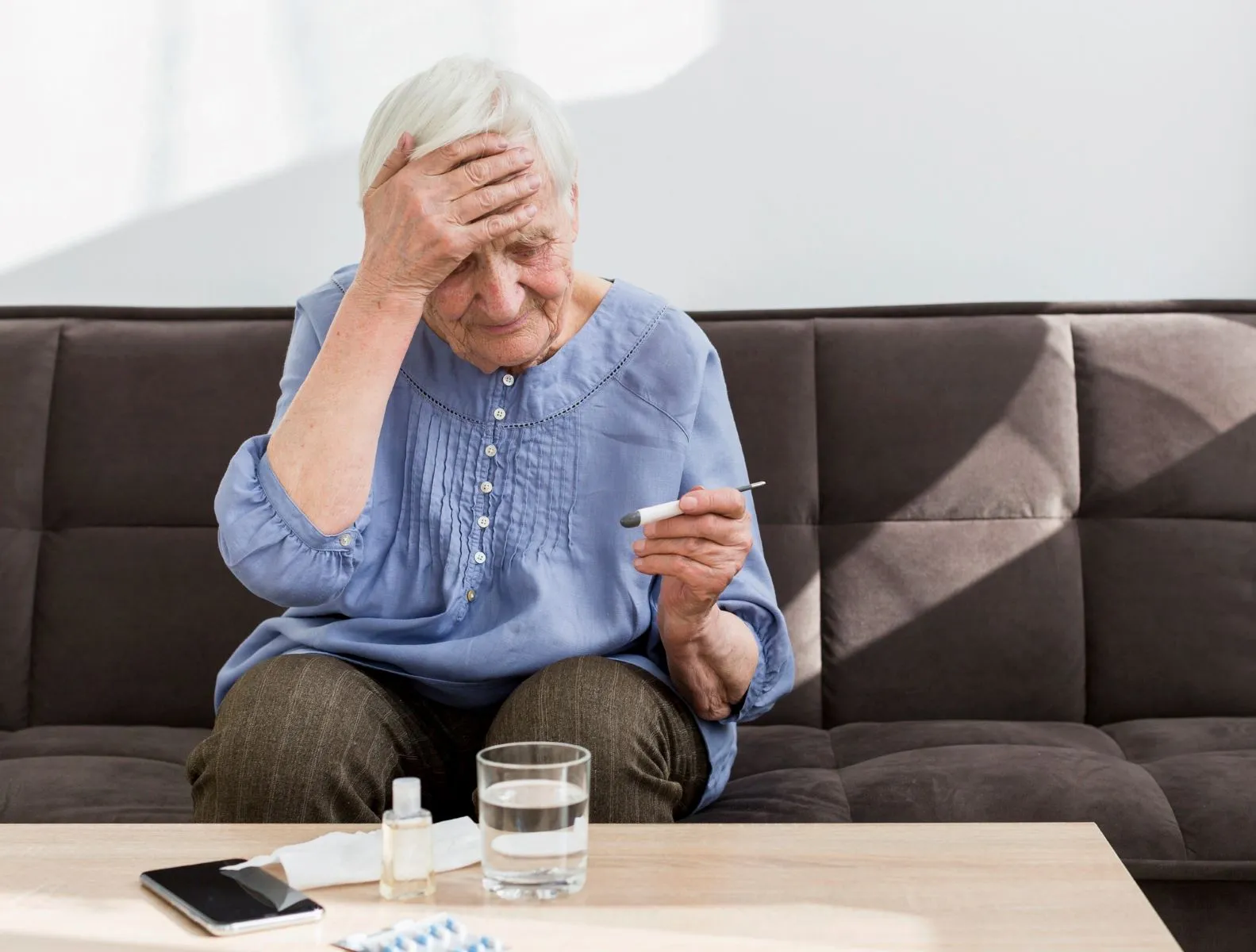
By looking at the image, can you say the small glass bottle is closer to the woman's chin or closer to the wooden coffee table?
the wooden coffee table

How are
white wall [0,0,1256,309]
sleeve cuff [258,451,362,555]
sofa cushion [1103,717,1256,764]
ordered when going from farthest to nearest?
white wall [0,0,1256,309], sofa cushion [1103,717,1256,764], sleeve cuff [258,451,362,555]

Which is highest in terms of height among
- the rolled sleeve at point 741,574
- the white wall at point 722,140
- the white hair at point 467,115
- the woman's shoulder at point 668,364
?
the white wall at point 722,140

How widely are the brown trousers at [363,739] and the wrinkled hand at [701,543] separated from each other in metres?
0.13

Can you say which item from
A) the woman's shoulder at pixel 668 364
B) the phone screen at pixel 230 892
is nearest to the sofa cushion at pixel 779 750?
the woman's shoulder at pixel 668 364

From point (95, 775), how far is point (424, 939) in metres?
0.95

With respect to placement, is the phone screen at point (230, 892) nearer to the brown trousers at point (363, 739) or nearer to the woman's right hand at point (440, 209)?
the brown trousers at point (363, 739)

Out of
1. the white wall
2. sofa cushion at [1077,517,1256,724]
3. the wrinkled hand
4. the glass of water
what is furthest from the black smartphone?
the white wall

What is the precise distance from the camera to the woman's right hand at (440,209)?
1.37 meters

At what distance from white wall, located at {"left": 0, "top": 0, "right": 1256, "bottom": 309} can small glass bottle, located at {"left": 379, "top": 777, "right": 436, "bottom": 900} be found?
1487mm

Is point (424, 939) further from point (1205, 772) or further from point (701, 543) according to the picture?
point (1205, 772)

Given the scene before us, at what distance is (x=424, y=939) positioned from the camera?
2.97ft

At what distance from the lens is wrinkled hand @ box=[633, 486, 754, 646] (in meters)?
1.28

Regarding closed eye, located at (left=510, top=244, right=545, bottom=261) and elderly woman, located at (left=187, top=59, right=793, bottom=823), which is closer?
elderly woman, located at (left=187, top=59, right=793, bottom=823)

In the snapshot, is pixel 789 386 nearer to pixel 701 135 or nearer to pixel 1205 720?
pixel 701 135
